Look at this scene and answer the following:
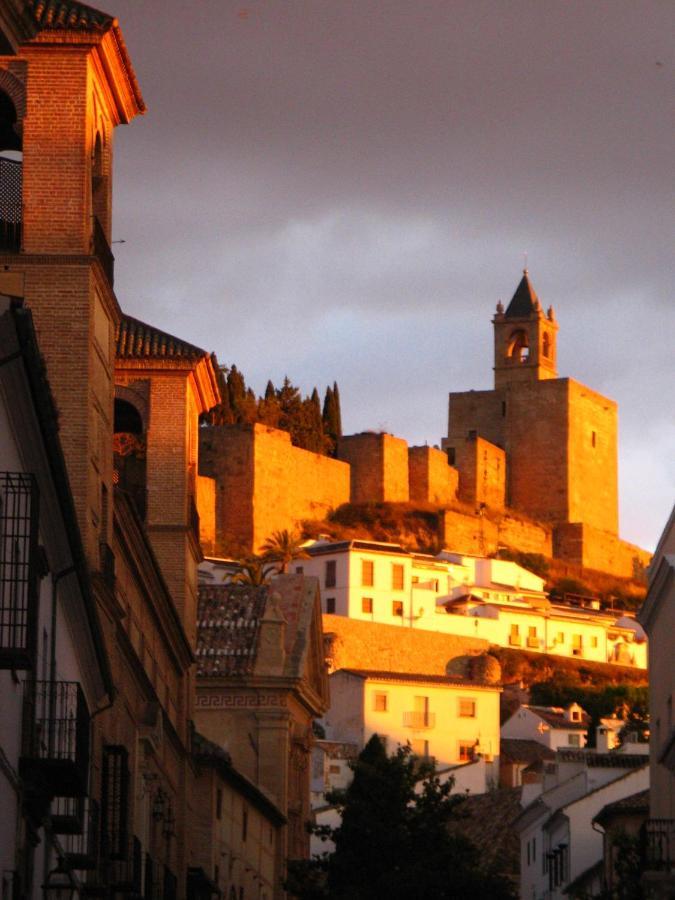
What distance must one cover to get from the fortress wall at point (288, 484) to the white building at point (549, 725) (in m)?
21.1

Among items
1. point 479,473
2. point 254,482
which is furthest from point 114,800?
point 479,473

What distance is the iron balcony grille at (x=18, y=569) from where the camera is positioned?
595 inches

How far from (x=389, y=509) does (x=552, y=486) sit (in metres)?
17.0

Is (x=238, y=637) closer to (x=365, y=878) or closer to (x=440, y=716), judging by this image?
(x=365, y=878)

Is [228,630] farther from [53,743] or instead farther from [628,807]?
[53,743]

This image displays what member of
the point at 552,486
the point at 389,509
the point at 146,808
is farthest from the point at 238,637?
the point at 552,486

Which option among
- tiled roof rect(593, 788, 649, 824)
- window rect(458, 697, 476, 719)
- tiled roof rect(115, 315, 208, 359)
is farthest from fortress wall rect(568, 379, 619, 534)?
tiled roof rect(115, 315, 208, 359)

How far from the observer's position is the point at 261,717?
48.0 metres

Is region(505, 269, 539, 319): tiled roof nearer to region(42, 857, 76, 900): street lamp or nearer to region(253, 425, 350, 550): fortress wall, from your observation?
region(253, 425, 350, 550): fortress wall

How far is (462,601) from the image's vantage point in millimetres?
113938

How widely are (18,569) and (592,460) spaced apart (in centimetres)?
12655

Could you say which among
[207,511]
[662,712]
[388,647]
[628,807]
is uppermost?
[207,511]

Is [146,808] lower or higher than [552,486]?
lower

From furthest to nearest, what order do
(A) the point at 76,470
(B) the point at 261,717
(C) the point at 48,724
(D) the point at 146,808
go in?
(B) the point at 261,717 → (D) the point at 146,808 → (A) the point at 76,470 → (C) the point at 48,724
